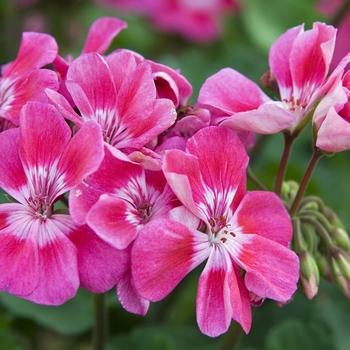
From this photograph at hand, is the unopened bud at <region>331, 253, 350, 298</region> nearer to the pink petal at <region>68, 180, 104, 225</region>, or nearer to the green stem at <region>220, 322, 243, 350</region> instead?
the green stem at <region>220, 322, 243, 350</region>

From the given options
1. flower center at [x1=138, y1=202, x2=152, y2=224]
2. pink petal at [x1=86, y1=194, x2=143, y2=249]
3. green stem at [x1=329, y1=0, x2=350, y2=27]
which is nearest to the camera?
pink petal at [x1=86, y1=194, x2=143, y2=249]

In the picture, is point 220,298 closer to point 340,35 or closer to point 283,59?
point 283,59

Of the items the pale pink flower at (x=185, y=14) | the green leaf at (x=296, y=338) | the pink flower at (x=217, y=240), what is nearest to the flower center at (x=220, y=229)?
the pink flower at (x=217, y=240)

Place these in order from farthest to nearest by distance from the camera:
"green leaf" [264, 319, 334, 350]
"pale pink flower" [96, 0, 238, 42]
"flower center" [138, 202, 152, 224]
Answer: "pale pink flower" [96, 0, 238, 42]
"green leaf" [264, 319, 334, 350]
"flower center" [138, 202, 152, 224]

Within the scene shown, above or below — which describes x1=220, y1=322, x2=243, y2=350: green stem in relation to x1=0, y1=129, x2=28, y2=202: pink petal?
below

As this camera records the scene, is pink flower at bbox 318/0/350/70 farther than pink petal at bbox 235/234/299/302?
Yes

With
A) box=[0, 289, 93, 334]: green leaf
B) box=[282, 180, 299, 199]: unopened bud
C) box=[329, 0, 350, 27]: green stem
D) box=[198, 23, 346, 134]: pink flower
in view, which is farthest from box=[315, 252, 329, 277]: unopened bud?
box=[329, 0, 350, 27]: green stem

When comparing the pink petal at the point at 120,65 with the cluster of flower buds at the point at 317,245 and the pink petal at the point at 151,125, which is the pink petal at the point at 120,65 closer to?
the pink petal at the point at 151,125
